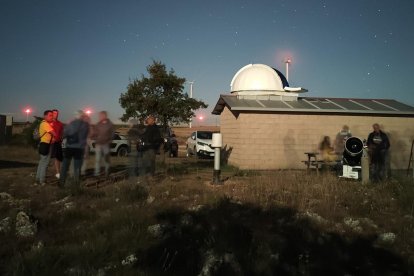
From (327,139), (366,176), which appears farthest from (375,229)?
(327,139)

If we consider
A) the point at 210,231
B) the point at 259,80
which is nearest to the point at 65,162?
the point at 210,231

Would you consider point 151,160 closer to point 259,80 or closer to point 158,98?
point 259,80

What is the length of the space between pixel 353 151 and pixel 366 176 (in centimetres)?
107

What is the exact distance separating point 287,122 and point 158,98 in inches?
631

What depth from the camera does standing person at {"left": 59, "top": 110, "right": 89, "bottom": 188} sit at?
711 centimetres

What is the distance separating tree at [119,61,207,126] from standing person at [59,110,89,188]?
21.3 meters

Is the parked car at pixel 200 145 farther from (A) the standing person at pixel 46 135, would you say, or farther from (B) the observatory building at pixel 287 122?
(A) the standing person at pixel 46 135

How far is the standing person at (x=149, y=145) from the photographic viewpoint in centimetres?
1009

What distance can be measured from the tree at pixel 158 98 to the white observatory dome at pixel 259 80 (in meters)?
11.7

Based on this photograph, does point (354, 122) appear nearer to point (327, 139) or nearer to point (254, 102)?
point (327, 139)

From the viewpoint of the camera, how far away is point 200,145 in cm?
2178

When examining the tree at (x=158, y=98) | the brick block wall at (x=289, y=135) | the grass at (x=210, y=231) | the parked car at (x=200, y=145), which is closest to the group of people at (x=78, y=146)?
the grass at (x=210, y=231)

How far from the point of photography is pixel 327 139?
15.8m

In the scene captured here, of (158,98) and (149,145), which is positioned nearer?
(149,145)
